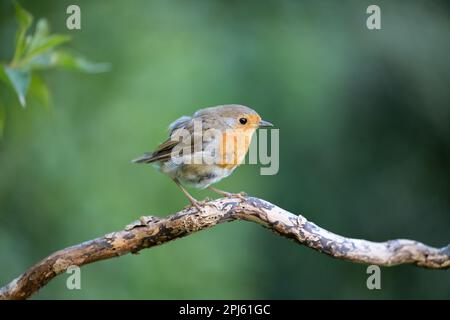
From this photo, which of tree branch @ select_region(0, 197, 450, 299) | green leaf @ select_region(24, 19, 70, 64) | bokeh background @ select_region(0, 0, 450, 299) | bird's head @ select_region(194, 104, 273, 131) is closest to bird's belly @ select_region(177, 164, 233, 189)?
bird's head @ select_region(194, 104, 273, 131)

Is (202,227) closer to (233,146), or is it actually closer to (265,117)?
(233,146)

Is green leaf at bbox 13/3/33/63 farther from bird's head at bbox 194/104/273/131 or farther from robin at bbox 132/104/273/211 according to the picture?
bird's head at bbox 194/104/273/131

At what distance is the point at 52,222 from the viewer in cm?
573

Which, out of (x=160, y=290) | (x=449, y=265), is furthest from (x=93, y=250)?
(x=160, y=290)

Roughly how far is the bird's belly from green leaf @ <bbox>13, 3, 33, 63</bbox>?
114 cm

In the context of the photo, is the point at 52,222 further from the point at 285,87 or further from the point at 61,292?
the point at 285,87

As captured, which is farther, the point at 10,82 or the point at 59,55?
the point at 59,55

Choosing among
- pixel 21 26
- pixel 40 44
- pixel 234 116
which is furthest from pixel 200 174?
pixel 21 26

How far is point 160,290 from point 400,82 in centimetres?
319

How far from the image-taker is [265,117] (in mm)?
6156

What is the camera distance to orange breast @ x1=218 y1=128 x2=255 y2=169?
3.68 m

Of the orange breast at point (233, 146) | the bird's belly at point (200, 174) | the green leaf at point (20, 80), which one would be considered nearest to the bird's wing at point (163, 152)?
the bird's belly at point (200, 174)

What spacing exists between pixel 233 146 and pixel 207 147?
0.17m

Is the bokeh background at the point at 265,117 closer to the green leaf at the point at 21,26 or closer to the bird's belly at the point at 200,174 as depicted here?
the green leaf at the point at 21,26
